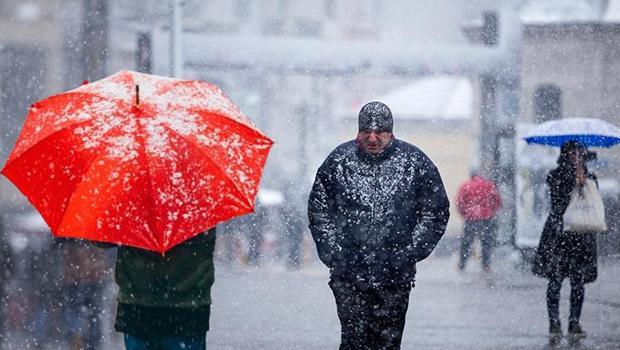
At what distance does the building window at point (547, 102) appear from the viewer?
136ft

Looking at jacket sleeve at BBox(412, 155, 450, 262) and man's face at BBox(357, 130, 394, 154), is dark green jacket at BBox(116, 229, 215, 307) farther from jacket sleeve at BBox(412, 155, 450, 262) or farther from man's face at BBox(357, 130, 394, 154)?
jacket sleeve at BBox(412, 155, 450, 262)

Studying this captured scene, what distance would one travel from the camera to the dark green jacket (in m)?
5.27

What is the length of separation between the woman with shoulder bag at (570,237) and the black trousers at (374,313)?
3.94 meters

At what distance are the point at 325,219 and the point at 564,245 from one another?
416 centimetres

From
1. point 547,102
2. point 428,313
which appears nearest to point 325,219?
point 428,313

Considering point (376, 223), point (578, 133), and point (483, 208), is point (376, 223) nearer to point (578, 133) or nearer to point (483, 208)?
point (578, 133)

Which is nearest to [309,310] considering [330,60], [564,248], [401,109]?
[564,248]

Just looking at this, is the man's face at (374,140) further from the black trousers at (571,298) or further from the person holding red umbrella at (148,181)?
the black trousers at (571,298)

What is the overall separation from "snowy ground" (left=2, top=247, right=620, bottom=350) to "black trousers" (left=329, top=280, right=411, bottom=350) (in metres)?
3.12

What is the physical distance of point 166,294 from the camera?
5289 mm

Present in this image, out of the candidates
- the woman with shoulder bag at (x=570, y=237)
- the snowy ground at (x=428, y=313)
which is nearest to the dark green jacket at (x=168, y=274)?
the snowy ground at (x=428, y=313)

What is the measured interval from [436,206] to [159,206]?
56.2 inches

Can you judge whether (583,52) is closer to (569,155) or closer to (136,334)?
(569,155)

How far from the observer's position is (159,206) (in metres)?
5.07
